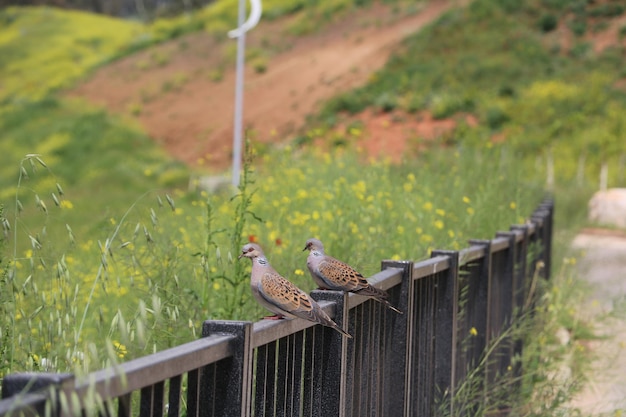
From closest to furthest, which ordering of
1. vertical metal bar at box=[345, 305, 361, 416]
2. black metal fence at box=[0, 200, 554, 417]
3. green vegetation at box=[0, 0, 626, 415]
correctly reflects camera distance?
black metal fence at box=[0, 200, 554, 417] < vertical metal bar at box=[345, 305, 361, 416] < green vegetation at box=[0, 0, 626, 415]

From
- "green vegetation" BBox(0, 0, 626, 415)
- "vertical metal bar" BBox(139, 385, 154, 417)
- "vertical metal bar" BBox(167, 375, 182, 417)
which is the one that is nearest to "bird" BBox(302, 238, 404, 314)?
"green vegetation" BBox(0, 0, 626, 415)

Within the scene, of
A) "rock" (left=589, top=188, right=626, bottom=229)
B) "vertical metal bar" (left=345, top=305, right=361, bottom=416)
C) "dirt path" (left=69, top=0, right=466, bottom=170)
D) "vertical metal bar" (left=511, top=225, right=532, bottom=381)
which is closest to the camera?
"vertical metal bar" (left=345, top=305, right=361, bottom=416)

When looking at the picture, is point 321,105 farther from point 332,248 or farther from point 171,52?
point 332,248

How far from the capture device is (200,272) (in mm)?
5742

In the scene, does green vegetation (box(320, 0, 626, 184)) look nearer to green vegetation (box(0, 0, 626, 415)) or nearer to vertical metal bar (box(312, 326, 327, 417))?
green vegetation (box(0, 0, 626, 415))

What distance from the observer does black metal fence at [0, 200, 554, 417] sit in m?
2.31

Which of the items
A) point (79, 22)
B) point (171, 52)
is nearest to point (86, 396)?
point (171, 52)

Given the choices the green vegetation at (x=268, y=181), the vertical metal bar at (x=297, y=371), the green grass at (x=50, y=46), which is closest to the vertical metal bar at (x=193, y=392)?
the green vegetation at (x=268, y=181)

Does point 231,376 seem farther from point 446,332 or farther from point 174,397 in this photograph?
point 446,332

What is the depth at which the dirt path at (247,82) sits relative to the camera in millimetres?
46250

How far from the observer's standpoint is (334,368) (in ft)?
12.3

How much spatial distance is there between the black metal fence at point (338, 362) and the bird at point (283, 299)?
0.05 metres

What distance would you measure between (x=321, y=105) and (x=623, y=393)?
125ft

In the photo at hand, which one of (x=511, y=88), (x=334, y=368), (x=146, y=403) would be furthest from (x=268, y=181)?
(x=511, y=88)
